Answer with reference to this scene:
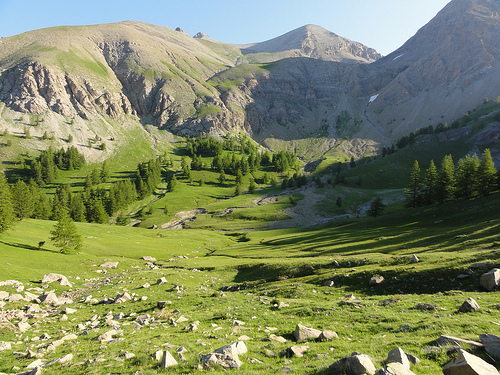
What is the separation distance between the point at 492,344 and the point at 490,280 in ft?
46.8

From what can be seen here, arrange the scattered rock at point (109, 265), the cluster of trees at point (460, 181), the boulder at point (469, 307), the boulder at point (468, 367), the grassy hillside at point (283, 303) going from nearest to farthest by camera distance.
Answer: the boulder at point (468, 367)
the grassy hillside at point (283, 303)
the boulder at point (469, 307)
the scattered rock at point (109, 265)
the cluster of trees at point (460, 181)

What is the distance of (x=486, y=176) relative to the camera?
6725 cm

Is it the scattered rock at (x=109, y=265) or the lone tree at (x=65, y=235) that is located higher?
the lone tree at (x=65, y=235)

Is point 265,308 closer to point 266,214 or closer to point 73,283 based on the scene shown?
point 73,283

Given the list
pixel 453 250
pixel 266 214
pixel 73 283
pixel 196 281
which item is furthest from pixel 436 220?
pixel 266 214

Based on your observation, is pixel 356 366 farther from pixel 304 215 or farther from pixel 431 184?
pixel 304 215

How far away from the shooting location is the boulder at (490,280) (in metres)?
18.1

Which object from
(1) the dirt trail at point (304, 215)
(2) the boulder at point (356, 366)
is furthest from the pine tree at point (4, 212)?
(1) the dirt trail at point (304, 215)

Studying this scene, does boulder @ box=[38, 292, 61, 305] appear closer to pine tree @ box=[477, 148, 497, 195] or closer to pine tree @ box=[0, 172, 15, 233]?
pine tree @ box=[0, 172, 15, 233]

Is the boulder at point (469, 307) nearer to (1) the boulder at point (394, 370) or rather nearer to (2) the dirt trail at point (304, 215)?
(1) the boulder at point (394, 370)

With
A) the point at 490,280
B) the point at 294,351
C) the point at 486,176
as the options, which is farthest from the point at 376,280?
the point at 486,176

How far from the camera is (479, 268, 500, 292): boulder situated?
18.1m

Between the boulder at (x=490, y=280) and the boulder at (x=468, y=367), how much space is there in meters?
16.0

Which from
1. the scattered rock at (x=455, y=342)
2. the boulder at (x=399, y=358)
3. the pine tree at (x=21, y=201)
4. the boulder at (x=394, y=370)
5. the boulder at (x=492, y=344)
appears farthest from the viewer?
the pine tree at (x=21, y=201)
